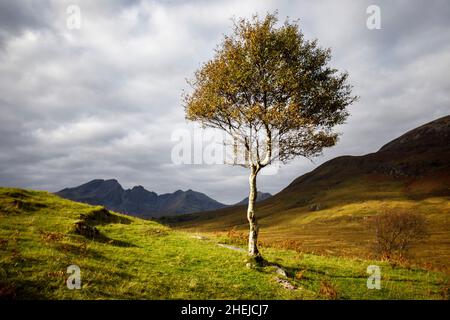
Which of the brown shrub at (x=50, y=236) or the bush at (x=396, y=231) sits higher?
the brown shrub at (x=50, y=236)

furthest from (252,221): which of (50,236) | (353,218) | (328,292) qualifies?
(353,218)

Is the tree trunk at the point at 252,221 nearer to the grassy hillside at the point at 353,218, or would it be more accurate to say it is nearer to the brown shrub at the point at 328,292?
the brown shrub at the point at 328,292

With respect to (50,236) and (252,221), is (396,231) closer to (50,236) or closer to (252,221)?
(252,221)

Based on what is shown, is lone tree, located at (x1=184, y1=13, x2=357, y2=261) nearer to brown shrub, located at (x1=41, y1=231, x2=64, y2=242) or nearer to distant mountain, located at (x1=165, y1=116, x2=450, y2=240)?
brown shrub, located at (x1=41, y1=231, x2=64, y2=242)

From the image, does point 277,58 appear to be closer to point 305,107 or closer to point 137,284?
point 305,107

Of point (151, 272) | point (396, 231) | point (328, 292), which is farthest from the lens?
point (396, 231)

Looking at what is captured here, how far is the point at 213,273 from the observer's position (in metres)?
19.2

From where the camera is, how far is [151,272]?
1769 cm

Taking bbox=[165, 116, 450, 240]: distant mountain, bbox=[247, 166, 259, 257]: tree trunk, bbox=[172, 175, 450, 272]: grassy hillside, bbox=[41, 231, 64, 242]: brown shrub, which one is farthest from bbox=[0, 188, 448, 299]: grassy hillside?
bbox=[165, 116, 450, 240]: distant mountain

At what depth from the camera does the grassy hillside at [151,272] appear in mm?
13820

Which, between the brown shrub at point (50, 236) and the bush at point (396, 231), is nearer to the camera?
the brown shrub at point (50, 236)

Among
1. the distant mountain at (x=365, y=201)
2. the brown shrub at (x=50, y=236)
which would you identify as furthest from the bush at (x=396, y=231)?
the brown shrub at (x=50, y=236)

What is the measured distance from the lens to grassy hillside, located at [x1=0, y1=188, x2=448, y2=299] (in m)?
13.8
